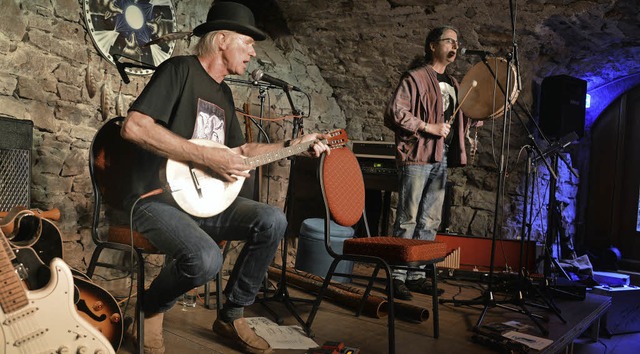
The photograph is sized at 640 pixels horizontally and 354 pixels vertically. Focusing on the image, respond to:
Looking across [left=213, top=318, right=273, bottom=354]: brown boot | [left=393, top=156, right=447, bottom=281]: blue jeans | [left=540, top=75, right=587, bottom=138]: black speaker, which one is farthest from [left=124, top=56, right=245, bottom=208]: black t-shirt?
[left=540, top=75, right=587, bottom=138]: black speaker

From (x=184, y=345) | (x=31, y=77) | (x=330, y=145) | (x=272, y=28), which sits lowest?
(x=184, y=345)

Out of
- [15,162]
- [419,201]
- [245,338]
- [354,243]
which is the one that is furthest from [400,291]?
[15,162]

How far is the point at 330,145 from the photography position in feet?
8.35

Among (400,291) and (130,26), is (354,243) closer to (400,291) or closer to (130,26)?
(400,291)

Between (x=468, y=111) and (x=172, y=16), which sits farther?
(x=172, y=16)

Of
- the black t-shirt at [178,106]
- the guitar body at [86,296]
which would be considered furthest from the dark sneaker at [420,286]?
the guitar body at [86,296]

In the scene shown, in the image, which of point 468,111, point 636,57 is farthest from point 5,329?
point 636,57

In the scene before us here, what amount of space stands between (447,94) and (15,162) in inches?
107

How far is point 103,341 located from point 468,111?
2.63m

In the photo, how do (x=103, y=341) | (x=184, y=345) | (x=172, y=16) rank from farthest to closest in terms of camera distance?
1. (x=172, y=16)
2. (x=184, y=345)
3. (x=103, y=341)

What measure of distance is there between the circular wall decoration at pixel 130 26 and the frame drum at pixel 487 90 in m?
2.08

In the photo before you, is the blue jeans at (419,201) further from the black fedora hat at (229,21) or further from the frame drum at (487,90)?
the black fedora hat at (229,21)

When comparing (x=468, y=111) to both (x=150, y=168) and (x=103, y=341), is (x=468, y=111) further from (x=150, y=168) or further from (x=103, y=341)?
(x=103, y=341)

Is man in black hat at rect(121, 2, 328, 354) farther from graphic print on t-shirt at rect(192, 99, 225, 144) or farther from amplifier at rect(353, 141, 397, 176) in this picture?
amplifier at rect(353, 141, 397, 176)
